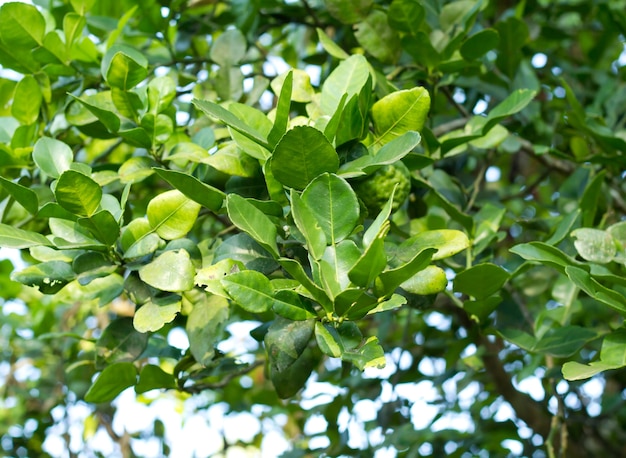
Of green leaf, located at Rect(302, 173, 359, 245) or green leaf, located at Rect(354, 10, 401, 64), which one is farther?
green leaf, located at Rect(354, 10, 401, 64)

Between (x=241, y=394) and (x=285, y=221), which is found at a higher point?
(x=285, y=221)

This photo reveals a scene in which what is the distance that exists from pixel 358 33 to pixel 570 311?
15.7 inches

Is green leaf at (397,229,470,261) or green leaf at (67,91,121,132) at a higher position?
green leaf at (67,91,121,132)

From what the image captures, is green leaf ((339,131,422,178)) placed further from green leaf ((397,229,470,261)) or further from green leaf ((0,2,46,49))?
green leaf ((0,2,46,49))

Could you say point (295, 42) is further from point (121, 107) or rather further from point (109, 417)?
point (109, 417)

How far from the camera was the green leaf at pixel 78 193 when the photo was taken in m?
0.56

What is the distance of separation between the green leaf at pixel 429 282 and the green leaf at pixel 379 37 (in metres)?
0.40

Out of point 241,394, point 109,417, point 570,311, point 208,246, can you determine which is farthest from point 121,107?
point 109,417

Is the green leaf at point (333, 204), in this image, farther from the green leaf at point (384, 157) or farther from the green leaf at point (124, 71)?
the green leaf at point (124, 71)

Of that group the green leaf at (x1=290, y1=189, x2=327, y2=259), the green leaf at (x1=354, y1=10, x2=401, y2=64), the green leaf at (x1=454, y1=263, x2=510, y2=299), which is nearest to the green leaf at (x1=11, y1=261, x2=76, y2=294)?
the green leaf at (x1=290, y1=189, x2=327, y2=259)

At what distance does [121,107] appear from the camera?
70 centimetres

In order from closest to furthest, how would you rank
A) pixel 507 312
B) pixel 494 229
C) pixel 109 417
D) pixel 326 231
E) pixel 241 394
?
pixel 326 231 < pixel 494 229 < pixel 507 312 < pixel 241 394 < pixel 109 417

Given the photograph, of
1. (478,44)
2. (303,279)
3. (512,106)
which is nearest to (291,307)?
(303,279)

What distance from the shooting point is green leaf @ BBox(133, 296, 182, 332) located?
1.99ft
